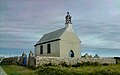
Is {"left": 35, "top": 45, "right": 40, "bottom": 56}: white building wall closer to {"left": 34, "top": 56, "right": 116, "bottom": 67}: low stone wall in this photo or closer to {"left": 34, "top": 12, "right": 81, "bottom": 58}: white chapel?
{"left": 34, "top": 12, "right": 81, "bottom": 58}: white chapel

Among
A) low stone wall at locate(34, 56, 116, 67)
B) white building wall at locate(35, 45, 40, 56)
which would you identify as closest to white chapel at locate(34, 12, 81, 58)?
white building wall at locate(35, 45, 40, 56)

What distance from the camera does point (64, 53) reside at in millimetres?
30891

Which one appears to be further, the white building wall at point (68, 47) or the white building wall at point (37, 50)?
the white building wall at point (37, 50)

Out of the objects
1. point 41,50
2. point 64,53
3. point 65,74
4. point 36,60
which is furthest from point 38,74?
point 41,50

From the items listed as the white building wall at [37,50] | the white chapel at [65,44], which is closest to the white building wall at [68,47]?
the white chapel at [65,44]

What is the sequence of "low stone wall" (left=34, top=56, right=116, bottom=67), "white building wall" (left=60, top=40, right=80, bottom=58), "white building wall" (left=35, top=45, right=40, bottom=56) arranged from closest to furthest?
"low stone wall" (left=34, top=56, right=116, bottom=67), "white building wall" (left=60, top=40, right=80, bottom=58), "white building wall" (left=35, top=45, right=40, bottom=56)

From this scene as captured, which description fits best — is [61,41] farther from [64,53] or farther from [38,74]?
[38,74]

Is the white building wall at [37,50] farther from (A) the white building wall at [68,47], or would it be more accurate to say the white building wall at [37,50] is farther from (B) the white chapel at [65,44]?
(A) the white building wall at [68,47]

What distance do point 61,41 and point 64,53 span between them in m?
1.71

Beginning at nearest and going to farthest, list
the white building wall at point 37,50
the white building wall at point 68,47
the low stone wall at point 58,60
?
1. the low stone wall at point 58,60
2. the white building wall at point 68,47
3. the white building wall at point 37,50

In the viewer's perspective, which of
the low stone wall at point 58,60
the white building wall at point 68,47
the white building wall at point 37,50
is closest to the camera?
the low stone wall at point 58,60

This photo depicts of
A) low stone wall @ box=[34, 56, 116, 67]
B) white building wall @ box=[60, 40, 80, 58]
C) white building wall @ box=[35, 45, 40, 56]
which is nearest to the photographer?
low stone wall @ box=[34, 56, 116, 67]

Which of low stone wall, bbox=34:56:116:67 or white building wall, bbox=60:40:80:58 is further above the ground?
white building wall, bbox=60:40:80:58

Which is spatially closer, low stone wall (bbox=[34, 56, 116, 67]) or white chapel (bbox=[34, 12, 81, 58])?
low stone wall (bbox=[34, 56, 116, 67])
